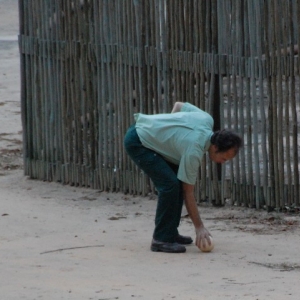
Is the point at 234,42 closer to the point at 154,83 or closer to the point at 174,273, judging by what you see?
the point at 154,83

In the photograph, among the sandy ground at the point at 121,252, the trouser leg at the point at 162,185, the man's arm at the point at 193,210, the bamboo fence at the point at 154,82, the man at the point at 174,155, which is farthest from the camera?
the bamboo fence at the point at 154,82

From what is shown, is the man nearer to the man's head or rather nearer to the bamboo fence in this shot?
the man's head

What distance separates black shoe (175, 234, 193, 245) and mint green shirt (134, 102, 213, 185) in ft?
1.99

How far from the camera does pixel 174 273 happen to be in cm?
662

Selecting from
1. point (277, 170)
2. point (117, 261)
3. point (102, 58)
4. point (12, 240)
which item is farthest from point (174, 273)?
point (102, 58)

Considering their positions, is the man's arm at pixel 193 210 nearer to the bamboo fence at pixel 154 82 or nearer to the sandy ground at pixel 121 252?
the sandy ground at pixel 121 252

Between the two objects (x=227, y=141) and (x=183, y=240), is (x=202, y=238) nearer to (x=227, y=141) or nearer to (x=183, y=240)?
(x=183, y=240)

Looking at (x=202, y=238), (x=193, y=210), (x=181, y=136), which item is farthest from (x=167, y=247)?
(x=181, y=136)

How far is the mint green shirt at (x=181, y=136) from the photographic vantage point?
703cm

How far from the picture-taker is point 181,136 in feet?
23.3

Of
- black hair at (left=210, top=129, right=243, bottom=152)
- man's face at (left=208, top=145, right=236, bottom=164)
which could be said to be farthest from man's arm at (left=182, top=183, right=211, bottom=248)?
black hair at (left=210, top=129, right=243, bottom=152)

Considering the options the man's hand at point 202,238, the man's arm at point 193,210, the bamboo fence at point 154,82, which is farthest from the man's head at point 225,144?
the bamboo fence at point 154,82

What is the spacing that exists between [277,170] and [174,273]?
7.70 feet

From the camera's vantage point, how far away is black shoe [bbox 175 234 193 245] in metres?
7.54
